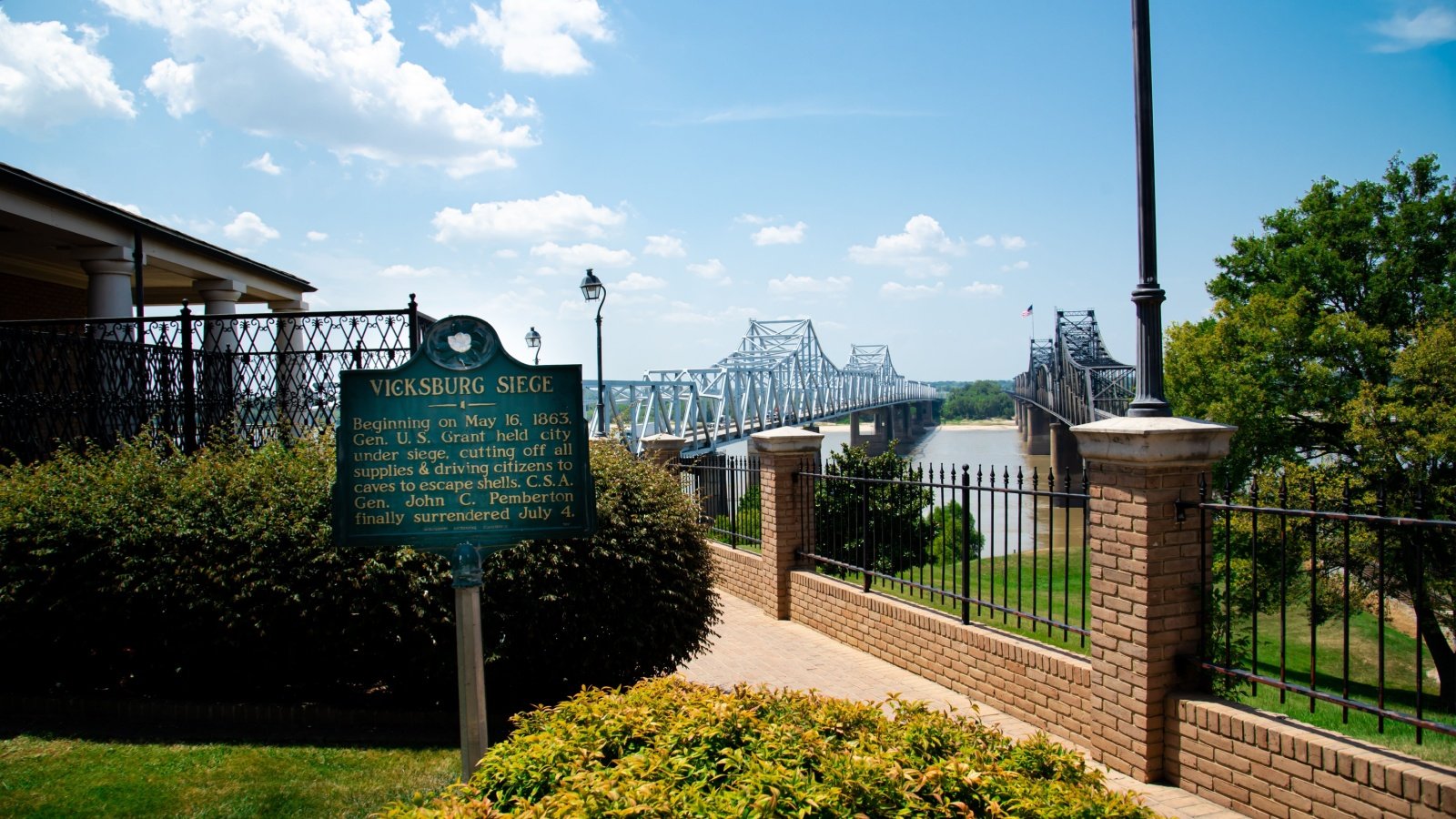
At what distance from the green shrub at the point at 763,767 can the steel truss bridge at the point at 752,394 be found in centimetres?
429

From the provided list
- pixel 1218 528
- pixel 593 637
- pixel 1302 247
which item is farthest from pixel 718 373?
pixel 593 637

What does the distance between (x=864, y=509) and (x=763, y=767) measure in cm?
576

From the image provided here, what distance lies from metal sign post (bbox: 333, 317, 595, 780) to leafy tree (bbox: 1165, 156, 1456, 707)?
51.4 feet

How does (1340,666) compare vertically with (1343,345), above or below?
below

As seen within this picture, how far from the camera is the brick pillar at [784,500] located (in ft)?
32.4

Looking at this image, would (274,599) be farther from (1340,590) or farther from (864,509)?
(1340,590)

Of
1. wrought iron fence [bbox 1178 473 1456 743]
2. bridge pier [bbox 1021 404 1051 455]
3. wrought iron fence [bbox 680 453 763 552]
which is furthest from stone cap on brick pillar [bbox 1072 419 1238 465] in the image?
bridge pier [bbox 1021 404 1051 455]

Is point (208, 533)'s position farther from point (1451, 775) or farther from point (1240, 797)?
point (1451, 775)

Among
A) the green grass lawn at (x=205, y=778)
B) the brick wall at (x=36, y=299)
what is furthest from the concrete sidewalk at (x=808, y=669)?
the brick wall at (x=36, y=299)

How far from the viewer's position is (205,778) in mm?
5035

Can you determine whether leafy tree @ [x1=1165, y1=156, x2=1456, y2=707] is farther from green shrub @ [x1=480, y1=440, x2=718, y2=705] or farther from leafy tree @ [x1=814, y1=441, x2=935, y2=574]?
green shrub @ [x1=480, y1=440, x2=718, y2=705]

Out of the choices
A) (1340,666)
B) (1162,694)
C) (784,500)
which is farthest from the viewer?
(1340,666)

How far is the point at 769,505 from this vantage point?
10.1 metres

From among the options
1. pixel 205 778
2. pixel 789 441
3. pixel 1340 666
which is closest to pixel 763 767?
pixel 205 778
